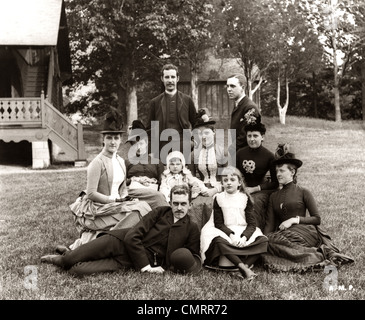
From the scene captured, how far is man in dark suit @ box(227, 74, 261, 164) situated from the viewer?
630 centimetres

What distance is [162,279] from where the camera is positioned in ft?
15.8

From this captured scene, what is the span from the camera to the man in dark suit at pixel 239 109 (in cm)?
630

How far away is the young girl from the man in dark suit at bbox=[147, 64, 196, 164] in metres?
1.44

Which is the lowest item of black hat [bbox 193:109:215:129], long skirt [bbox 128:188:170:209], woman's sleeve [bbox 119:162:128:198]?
long skirt [bbox 128:188:170:209]

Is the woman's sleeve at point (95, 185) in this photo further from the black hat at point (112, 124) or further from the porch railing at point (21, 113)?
the porch railing at point (21, 113)

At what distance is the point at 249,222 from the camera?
17.7 feet

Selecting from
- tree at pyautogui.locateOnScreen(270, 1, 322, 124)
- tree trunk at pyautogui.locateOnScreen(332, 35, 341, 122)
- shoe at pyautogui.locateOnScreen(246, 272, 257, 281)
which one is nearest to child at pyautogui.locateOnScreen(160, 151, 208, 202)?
shoe at pyautogui.locateOnScreen(246, 272, 257, 281)

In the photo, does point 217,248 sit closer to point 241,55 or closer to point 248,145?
point 248,145

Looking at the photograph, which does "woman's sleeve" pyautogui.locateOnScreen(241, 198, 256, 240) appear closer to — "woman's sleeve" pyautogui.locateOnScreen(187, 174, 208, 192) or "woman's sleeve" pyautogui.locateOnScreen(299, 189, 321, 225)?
"woman's sleeve" pyautogui.locateOnScreen(299, 189, 321, 225)

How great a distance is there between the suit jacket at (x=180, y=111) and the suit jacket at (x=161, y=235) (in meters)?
1.98

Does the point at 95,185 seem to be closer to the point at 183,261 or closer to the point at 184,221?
the point at 184,221

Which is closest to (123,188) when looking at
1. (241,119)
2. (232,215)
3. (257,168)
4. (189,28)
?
(232,215)

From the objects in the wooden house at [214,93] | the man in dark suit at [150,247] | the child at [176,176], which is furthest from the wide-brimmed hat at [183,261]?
the wooden house at [214,93]

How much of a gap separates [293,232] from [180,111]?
2457mm
